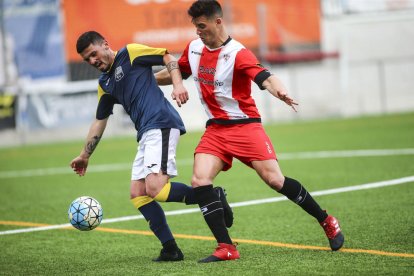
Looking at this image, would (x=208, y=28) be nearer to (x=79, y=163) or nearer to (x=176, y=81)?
(x=176, y=81)

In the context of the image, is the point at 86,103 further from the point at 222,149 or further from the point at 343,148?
the point at 222,149

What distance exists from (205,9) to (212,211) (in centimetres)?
175

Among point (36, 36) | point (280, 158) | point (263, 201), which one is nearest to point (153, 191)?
point (263, 201)

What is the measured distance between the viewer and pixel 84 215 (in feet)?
24.3

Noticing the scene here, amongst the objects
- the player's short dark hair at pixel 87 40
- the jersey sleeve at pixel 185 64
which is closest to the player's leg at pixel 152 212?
the jersey sleeve at pixel 185 64

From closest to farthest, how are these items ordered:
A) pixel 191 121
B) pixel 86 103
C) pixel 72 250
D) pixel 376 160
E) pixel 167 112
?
pixel 167 112 < pixel 72 250 < pixel 376 160 < pixel 86 103 < pixel 191 121

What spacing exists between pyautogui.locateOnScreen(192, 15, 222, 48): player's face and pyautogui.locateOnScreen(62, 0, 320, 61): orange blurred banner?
72.1 ft

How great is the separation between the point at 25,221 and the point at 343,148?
882 cm

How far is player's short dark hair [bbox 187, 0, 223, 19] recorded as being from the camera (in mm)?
7004

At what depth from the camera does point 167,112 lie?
24.6 ft

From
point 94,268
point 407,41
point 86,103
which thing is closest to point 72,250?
point 94,268

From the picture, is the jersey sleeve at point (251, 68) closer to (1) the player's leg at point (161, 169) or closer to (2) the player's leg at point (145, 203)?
(1) the player's leg at point (161, 169)

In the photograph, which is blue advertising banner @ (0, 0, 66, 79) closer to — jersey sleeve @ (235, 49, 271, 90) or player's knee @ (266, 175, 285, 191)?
jersey sleeve @ (235, 49, 271, 90)

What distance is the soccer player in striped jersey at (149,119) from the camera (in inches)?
285
